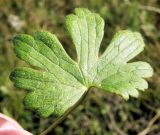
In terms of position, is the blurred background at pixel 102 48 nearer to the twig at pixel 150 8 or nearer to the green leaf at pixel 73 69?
the twig at pixel 150 8

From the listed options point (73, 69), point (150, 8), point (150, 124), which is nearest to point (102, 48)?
point (150, 8)

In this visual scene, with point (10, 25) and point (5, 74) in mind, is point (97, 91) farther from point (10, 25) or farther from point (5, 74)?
point (10, 25)

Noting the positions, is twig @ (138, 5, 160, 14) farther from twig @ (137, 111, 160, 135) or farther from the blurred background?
twig @ (137, 111, 160, 135)

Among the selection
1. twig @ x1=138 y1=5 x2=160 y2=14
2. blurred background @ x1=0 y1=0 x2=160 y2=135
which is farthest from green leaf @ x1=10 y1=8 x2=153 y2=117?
twig @ x1=138 y1=5 x2=160 y2=14

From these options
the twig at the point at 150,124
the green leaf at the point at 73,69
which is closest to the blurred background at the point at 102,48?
the twig at the point at 150,124

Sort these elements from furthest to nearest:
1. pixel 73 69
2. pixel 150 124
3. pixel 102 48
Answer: pixel 102 48 → pixel 150 124 → pixel 73 69

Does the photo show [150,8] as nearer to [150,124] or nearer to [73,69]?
[150,124]
